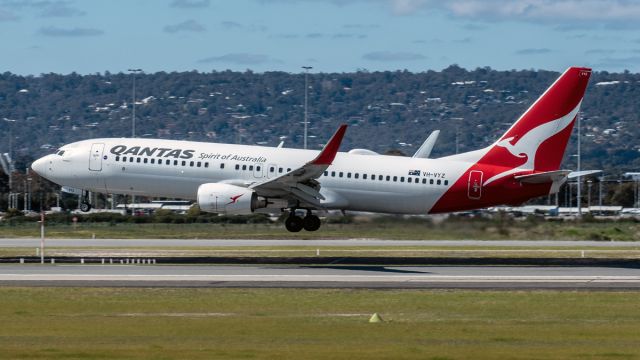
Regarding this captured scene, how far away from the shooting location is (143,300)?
1325 inches

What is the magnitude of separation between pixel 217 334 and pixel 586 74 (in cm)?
2866

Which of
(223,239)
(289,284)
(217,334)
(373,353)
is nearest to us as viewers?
(373,353)

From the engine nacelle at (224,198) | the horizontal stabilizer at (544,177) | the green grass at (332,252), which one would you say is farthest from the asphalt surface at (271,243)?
the horizontal stabilizer at (544,177)

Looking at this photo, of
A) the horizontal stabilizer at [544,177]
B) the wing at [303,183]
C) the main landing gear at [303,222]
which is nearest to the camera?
the wing at [303,183]

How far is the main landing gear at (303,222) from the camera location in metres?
54.0

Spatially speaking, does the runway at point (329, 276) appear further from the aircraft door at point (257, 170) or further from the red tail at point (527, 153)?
the aircraft door at point (257, 170)

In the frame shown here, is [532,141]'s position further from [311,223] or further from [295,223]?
[295,223]

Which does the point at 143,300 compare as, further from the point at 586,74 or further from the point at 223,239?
the point at 223,239

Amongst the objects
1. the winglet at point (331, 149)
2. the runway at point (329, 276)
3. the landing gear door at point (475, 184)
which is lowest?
the runway at point (329, 276)

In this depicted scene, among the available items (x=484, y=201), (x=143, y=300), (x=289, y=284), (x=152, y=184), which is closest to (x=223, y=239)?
(x=152, y=184)

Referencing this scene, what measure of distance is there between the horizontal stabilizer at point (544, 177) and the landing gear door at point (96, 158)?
17.8m

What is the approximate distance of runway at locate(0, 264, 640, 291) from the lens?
125ft

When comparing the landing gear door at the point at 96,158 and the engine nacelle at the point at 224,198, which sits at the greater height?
the landing gear door at the point at 96,158

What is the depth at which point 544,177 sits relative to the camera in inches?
2004
